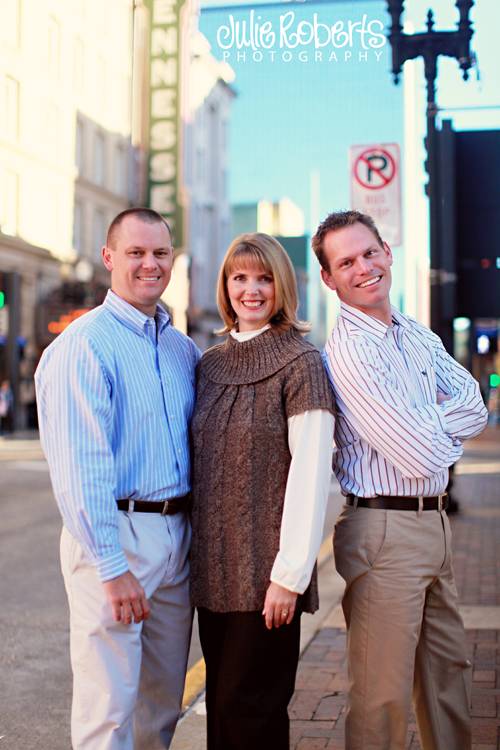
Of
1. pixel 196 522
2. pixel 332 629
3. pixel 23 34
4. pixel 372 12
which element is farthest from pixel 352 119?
pixel 23 34

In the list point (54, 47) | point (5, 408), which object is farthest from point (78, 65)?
point (5, 408)

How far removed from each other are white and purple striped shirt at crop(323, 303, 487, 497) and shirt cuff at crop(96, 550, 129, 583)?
31.6 inches

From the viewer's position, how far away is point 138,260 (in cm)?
329

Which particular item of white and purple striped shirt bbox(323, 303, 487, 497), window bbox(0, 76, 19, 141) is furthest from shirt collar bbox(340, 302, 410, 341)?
window bbox(0, 76, 19, 141)

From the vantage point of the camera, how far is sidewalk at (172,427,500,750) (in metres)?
4.18

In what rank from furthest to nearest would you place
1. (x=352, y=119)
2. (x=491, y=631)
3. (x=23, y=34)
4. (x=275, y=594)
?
(x=23, y=34) → (x=352, y=119) → (x=491, y=631) → (x=275, y=594)

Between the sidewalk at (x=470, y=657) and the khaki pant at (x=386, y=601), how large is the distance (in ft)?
3.21

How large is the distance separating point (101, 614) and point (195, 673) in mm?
2388

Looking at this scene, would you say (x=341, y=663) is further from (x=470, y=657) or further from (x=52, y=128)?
(x=52, y=128)

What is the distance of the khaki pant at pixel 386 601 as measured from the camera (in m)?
3.12

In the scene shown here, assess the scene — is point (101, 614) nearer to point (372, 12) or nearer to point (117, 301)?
point (117, 301)

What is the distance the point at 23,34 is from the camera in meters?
27.8

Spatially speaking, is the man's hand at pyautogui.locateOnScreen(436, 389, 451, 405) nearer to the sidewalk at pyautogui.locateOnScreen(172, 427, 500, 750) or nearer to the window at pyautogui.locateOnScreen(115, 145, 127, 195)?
Answer: the sidewalk at pyautogui.locateOnScreen(172, 427, 500, 750)

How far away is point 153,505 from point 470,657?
2890 mm
